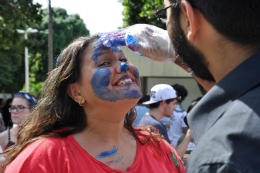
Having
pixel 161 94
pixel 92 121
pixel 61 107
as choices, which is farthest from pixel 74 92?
pixel 161 94

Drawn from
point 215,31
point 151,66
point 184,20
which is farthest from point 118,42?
point 151,66

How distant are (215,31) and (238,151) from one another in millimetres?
475

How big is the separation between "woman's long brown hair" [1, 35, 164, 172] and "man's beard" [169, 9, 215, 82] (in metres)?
1.05

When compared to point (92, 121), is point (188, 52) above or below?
above

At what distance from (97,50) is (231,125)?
56.0 inches

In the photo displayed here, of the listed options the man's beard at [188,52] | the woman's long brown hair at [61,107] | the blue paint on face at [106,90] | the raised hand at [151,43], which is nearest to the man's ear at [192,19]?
the man's beard at [188,52]

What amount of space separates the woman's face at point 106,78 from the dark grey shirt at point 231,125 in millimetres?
980

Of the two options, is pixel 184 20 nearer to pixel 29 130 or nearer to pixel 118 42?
pixel 118 42

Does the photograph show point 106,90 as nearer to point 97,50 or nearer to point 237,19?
point 97,50

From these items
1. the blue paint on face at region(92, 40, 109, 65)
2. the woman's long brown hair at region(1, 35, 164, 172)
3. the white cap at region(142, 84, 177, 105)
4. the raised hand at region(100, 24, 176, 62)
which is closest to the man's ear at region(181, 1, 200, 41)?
the raised hand at region(100, 24, 176, 62)

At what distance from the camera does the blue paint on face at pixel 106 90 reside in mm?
1869

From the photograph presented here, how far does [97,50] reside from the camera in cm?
201

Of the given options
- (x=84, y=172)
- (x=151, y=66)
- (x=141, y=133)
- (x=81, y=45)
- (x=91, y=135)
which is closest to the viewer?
(x=84, y=172)

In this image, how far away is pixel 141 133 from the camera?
7.15 feet
